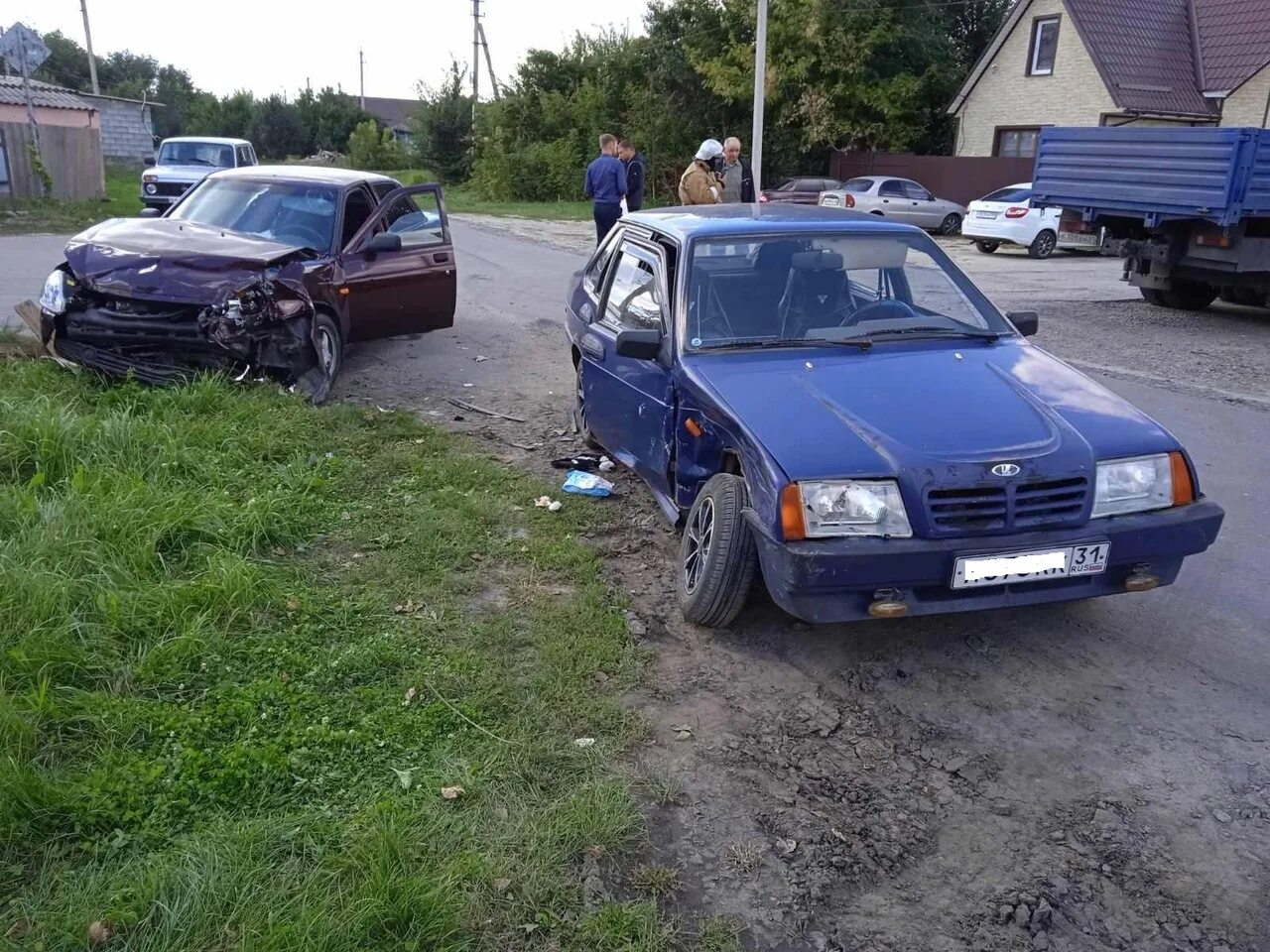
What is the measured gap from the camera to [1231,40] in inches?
1118

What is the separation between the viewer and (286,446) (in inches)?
250

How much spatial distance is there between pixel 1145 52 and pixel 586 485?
94.9ft

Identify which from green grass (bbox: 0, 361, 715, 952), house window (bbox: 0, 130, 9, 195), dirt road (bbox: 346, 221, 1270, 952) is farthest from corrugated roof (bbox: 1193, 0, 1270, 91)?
Result: house window (bbox: 0, 130, 9, 195)

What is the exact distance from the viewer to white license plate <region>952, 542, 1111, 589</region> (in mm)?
3715

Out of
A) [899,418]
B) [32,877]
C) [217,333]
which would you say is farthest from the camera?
[217,333]

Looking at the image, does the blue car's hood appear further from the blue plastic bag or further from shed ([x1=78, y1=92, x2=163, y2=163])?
shed ([x1=78, y1=92, x2=163, y2=163])

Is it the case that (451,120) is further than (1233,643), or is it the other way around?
(451,120)

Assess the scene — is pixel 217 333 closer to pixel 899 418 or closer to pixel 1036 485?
pixel 899 418

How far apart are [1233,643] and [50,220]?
2156 cm

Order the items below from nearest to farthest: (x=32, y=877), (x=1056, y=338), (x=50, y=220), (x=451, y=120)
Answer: (x=32, y=877) < (x=1056, y=338) < (x=50, y=220) < (x=451, y=120)

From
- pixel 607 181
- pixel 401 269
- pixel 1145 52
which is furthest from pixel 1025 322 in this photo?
pixel 1145 52

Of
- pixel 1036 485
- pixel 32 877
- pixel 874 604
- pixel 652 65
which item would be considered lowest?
pixel 32 877

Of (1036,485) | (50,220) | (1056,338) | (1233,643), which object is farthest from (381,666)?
(50,220)

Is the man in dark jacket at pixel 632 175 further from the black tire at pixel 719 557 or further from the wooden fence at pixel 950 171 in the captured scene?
the wooden fence at pixel 950 171
